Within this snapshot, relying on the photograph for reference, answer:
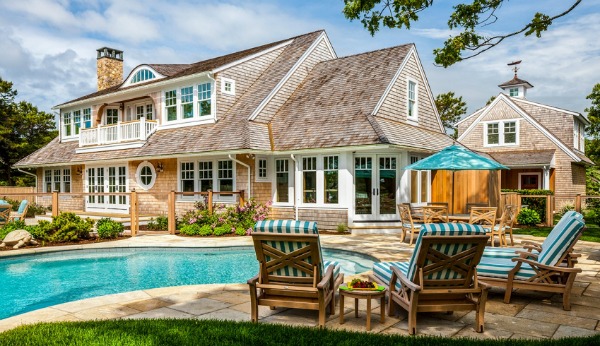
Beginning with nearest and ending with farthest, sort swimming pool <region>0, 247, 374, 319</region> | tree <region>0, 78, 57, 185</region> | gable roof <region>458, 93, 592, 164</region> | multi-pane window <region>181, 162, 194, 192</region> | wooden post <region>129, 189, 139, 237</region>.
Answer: swimming pool <region>0, 247, 374, 319</region>, wooden post <region>129, 189, 139, 237</region>, multi-pane window <region>181, 162, 194, 192</region>, gable roof <region>458, 93, 592, 164</region>, tree <region>0, 78, 57, 185</region>

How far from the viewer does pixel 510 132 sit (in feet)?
86.3

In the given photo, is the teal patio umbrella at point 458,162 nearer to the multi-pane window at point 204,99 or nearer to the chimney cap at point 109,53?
the multi-pane window at point 204,99

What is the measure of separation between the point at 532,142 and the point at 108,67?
25504 mm

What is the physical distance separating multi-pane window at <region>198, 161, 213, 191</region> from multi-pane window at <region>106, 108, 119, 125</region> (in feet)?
25.6

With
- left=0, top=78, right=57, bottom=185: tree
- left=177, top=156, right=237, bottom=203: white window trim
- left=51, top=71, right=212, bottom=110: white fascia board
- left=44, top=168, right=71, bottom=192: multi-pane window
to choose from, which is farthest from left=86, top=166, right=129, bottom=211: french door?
left=0, top=78, right=57, bottom=185: tree

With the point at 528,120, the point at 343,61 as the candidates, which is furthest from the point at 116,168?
the point at 528,120

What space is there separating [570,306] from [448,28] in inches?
215

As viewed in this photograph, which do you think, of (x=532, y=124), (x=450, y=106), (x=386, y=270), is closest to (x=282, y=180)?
(x=386, y=270)

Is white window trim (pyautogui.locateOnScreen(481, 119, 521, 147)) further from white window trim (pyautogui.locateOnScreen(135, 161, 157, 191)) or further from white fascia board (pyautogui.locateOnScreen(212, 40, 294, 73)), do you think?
white window trim (pyautogui.locateOnScreen(135, 161, 157, 191))

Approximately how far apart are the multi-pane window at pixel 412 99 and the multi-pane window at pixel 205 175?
8.37m

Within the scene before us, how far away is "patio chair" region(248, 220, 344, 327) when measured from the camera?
16.1ft

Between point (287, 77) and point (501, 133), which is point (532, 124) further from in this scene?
point (287, 77)

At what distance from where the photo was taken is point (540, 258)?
20.3 ft

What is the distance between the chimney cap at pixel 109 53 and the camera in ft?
88.6
